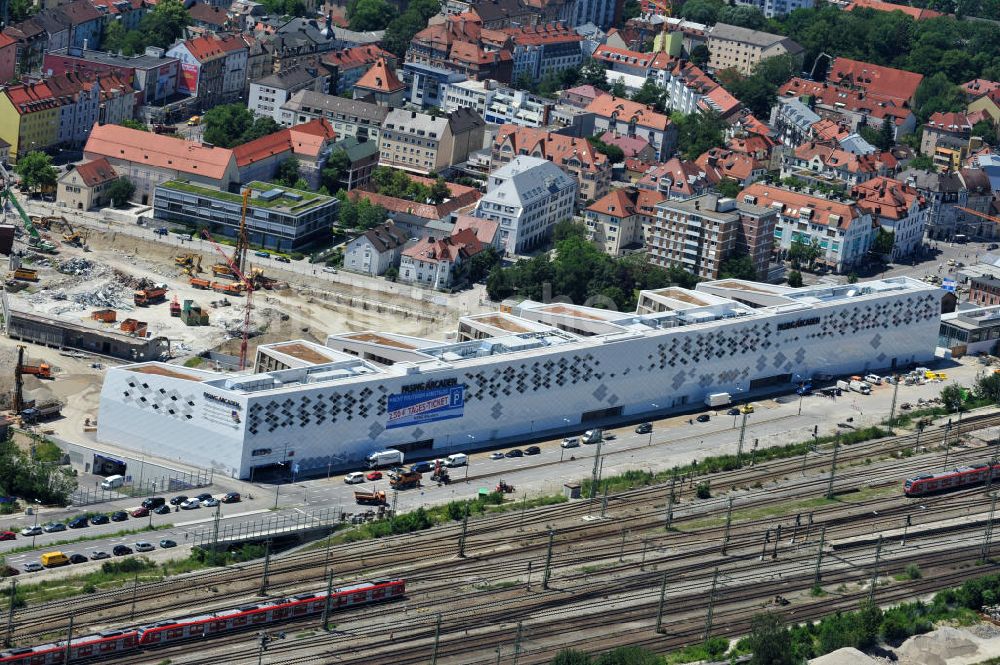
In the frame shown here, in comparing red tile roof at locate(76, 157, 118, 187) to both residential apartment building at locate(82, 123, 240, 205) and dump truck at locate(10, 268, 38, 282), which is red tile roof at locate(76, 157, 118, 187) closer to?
residential apartment building at locate(82, 123, 240, 205)

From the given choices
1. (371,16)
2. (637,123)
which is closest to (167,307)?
(637,123)

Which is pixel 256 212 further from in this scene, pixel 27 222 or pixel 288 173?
pixel 27 222

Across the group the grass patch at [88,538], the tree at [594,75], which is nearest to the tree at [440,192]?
the tree at [594,75]

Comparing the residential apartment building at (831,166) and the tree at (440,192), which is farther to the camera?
the residential apartment building at (831,166)

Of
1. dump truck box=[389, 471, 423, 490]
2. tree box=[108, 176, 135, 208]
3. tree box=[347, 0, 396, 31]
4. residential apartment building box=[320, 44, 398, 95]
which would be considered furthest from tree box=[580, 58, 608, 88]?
dump truck box=[389, 471, 423, 490]

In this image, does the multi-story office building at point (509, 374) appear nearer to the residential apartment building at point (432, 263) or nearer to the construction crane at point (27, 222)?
the residential apartment building at point (432, 263)

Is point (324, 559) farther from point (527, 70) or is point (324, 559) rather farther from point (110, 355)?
point (527, 70)
